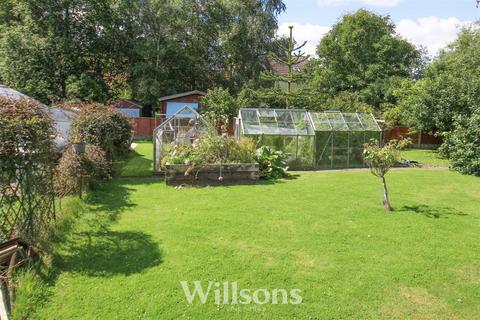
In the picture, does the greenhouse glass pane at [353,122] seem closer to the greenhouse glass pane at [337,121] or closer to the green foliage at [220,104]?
the greenhouse glass pane at [337,121]

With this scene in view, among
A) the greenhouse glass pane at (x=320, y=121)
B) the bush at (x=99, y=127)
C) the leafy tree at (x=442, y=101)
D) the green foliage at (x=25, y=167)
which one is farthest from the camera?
the leafy tree at (x=442, y=101)

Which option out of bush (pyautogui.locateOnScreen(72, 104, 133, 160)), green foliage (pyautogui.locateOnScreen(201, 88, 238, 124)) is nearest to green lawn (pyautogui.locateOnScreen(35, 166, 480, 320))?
bush (pyautogui.locateOnScreen(72, 104, 133, 160))

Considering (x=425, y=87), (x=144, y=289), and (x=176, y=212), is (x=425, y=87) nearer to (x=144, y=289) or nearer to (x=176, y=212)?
(x=176, y=212)

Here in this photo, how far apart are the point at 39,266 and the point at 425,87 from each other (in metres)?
19.6

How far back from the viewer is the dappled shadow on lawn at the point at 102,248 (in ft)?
15.5

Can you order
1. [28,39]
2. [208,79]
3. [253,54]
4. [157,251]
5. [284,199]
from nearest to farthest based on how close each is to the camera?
[157,251]
[284,199]
[28,39]
[253,54]
[208,79]

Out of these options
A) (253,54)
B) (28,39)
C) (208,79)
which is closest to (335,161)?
(253,54)

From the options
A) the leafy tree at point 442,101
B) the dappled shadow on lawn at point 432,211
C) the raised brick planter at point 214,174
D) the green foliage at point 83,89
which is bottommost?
the dappled shadow on lawn at point 432,211

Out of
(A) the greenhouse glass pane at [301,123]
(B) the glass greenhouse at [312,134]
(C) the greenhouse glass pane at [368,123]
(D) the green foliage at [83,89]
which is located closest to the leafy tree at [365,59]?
(C) the greenhouse glass pane at [368,123]

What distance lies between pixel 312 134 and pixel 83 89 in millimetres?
17670

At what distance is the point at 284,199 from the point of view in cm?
860

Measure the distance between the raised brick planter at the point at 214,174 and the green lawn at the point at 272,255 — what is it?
118 cm

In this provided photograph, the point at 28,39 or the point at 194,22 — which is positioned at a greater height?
the point at 194,22

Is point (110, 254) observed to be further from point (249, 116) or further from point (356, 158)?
point (356, 158)
